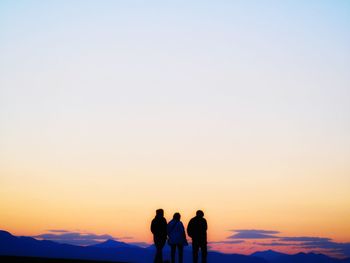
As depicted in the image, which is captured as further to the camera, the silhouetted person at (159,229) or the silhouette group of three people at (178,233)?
the silhouetted person at (159,229)

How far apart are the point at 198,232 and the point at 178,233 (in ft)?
2.87

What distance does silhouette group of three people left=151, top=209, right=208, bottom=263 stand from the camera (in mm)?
24922

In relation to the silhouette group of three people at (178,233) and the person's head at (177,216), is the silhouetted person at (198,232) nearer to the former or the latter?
the silhouette group of three people at (178,233)

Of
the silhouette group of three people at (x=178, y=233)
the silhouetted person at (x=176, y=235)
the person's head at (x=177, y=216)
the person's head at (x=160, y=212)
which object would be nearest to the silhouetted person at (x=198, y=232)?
the silhouette group of three people at (x=178, y=233)

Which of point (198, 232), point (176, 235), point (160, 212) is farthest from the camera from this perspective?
point (160, 212)

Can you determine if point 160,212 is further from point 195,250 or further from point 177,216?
point 195,250

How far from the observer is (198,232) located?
24.9m

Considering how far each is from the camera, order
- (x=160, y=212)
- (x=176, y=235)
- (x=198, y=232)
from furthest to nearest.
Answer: (x=160, y=212) → (x=176, y=235) → (x=198, y=232)

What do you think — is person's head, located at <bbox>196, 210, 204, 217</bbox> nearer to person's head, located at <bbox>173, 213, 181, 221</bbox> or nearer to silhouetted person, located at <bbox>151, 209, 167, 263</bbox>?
person's head, located at <bbox>173, 213, 181, 221</bbox>

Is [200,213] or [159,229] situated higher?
[200,213]

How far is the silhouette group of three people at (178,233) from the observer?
81.8ft

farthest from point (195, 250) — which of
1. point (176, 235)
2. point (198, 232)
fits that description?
point (176, 235)

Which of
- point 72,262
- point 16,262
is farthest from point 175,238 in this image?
point 16,262

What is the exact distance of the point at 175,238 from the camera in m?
25.1
